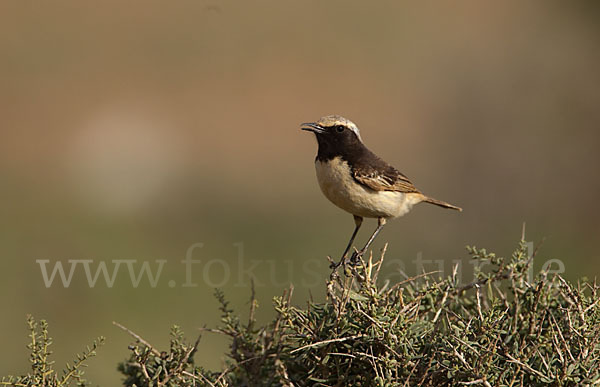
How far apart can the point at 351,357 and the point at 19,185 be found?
529 inches

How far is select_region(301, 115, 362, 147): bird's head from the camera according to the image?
4.09 m

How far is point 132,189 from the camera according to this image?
1440cm

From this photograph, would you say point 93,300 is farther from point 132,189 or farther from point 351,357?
point 351,357

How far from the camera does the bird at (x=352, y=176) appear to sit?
390cm

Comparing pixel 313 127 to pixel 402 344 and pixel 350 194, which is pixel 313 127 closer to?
pixel 350 194

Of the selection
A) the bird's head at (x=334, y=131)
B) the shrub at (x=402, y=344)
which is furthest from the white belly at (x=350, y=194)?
the shrub at (x=402, y=344)

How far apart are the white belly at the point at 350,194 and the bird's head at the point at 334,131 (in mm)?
125

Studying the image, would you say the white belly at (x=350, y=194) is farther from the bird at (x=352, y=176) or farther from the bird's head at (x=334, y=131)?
the bird's head at (x=334, y=131)

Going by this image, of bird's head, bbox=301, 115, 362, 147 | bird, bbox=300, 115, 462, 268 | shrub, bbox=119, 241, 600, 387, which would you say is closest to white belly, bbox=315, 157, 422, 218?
bird, bbox=300, 115, 462, 268

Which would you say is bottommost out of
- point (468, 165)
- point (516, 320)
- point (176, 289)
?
point (176, 289)

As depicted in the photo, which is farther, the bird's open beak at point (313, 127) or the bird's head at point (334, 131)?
the bird's head at point (334, 131)

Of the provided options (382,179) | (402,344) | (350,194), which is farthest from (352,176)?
(402,344)

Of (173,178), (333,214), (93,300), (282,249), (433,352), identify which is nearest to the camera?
(433,352)

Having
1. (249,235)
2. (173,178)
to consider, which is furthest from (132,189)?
(249,235)
